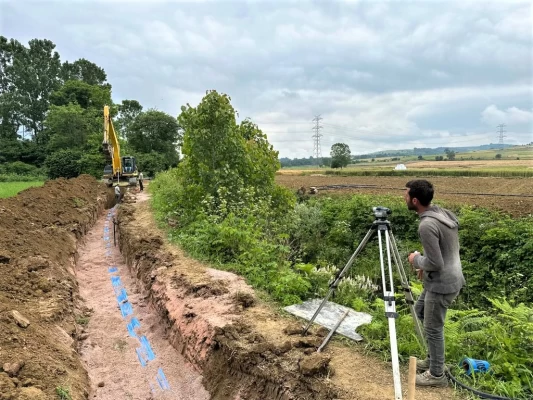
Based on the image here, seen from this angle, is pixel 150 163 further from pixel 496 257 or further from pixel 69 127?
pixel 496 257

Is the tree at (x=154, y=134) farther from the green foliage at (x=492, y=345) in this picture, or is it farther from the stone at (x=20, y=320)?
the green foliage at (x=492, y=345)

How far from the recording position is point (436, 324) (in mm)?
3799

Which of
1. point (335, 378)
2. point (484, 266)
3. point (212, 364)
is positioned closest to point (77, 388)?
point (212, 364)

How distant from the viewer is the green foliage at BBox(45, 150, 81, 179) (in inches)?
1561

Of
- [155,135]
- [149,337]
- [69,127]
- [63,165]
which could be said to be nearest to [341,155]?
[155,135]

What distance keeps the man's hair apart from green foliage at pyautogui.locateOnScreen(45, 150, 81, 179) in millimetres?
41220

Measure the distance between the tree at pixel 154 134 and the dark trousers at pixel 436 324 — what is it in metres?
47.6

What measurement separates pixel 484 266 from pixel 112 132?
19.8 metres

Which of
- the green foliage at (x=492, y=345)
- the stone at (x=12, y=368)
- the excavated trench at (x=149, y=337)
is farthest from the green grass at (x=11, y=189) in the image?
the green foliage at (x=492, y=345)

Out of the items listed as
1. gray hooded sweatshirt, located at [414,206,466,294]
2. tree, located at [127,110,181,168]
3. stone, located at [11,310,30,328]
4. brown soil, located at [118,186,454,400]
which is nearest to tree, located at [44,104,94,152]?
tree, located at [127,110,181,168]

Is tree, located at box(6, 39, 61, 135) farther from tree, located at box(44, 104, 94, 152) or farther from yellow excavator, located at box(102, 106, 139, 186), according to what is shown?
yellow excavator, located at box(102, 106, 139, 186)

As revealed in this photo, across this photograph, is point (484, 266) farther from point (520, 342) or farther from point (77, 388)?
point (77, 388)

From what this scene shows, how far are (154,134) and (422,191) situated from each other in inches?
1948

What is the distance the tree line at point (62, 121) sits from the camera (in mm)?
41688
